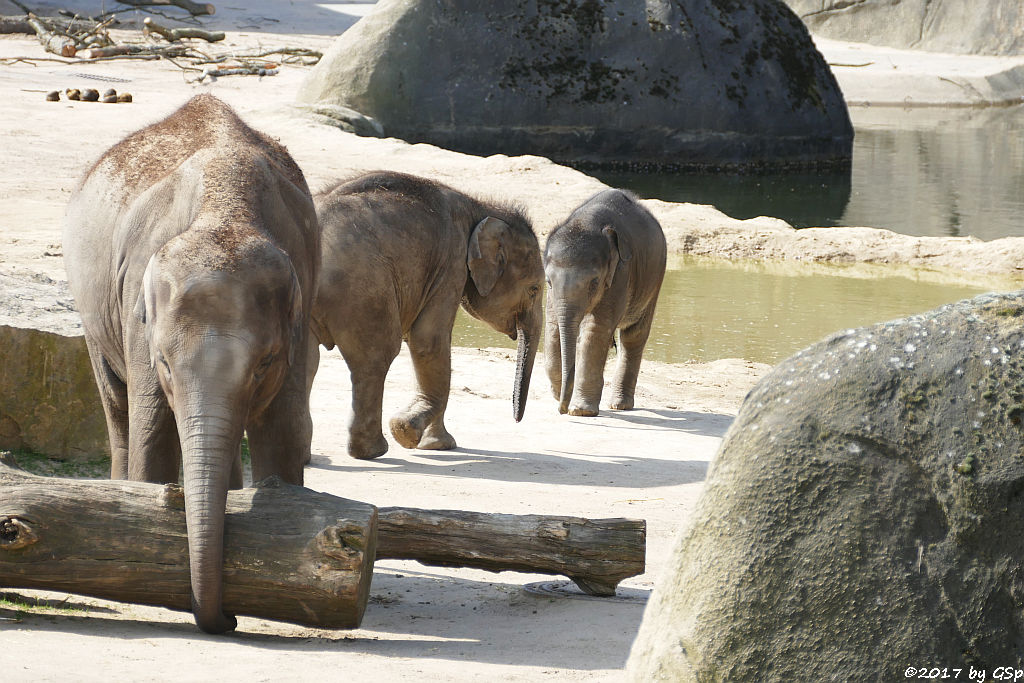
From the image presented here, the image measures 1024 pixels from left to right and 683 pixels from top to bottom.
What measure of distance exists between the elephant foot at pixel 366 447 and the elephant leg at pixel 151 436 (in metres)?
2.39

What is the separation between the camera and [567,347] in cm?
766

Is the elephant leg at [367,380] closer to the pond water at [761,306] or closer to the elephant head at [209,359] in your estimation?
the elephant head at [209,359]

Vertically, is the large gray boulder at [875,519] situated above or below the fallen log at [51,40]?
above

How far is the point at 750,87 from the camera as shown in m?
22.0

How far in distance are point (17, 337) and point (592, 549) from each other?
2.86 meters

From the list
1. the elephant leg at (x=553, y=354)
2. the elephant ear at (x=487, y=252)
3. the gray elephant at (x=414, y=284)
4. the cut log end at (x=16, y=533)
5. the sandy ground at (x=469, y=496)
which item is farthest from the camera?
the elephant leg at (x=553, y=354)

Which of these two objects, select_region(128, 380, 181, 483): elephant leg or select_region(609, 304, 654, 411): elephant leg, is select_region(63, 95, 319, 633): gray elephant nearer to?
select_region(128, 380, 181, 483): elephant leg

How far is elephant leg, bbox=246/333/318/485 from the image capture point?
4027 mm

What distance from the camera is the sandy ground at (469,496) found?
329 centimetres

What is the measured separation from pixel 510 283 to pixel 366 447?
1.39 meters

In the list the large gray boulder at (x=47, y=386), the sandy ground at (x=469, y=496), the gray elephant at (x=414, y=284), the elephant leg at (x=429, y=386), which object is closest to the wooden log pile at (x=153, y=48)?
the sandy ground at (x=469, y=496)

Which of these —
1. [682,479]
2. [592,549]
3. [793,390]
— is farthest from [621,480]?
[793,390]

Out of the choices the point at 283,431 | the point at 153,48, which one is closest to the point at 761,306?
the point at 283,431

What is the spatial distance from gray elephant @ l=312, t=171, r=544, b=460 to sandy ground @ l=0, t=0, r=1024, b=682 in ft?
0.93
